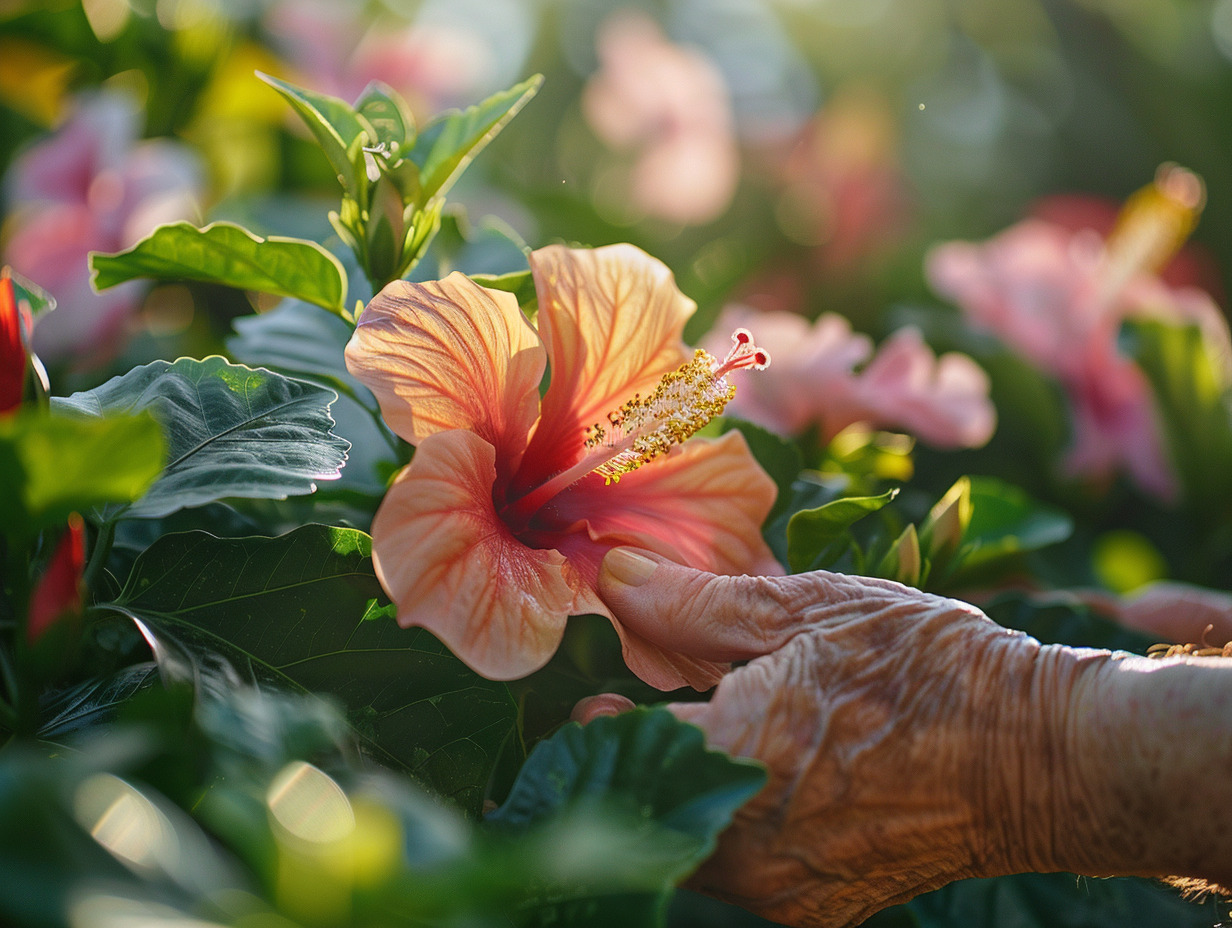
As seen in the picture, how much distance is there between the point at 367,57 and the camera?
7.47ft

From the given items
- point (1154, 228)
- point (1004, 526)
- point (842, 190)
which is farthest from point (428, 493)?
point (842, 190)

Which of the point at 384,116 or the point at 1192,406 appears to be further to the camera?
the point at 1192,406

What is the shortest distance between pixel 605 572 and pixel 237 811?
1.37 feet

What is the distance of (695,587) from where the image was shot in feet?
2.68

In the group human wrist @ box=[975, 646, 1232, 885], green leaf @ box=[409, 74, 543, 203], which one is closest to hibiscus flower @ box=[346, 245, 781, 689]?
green leaf @ box=[409, 74, 543, 203]

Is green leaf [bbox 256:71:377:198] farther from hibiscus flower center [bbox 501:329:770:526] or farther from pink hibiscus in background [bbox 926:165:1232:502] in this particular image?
pink hibiscus in background [bbox 926:165:1232:502]

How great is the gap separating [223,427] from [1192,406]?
180 cm

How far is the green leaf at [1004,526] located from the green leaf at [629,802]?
2.37 feet

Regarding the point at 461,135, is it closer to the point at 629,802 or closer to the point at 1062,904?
the point at 629,802

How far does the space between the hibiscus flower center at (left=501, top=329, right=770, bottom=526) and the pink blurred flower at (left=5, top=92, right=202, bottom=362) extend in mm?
974

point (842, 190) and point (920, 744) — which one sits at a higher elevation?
point (920, 744)

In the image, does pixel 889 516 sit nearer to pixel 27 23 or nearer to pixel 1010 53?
pixel 27 23

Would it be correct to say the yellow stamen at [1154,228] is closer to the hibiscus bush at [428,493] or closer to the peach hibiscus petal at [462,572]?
the hibiscus bush at [428,493]

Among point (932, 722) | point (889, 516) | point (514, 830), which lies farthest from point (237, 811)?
point (889, 516)
